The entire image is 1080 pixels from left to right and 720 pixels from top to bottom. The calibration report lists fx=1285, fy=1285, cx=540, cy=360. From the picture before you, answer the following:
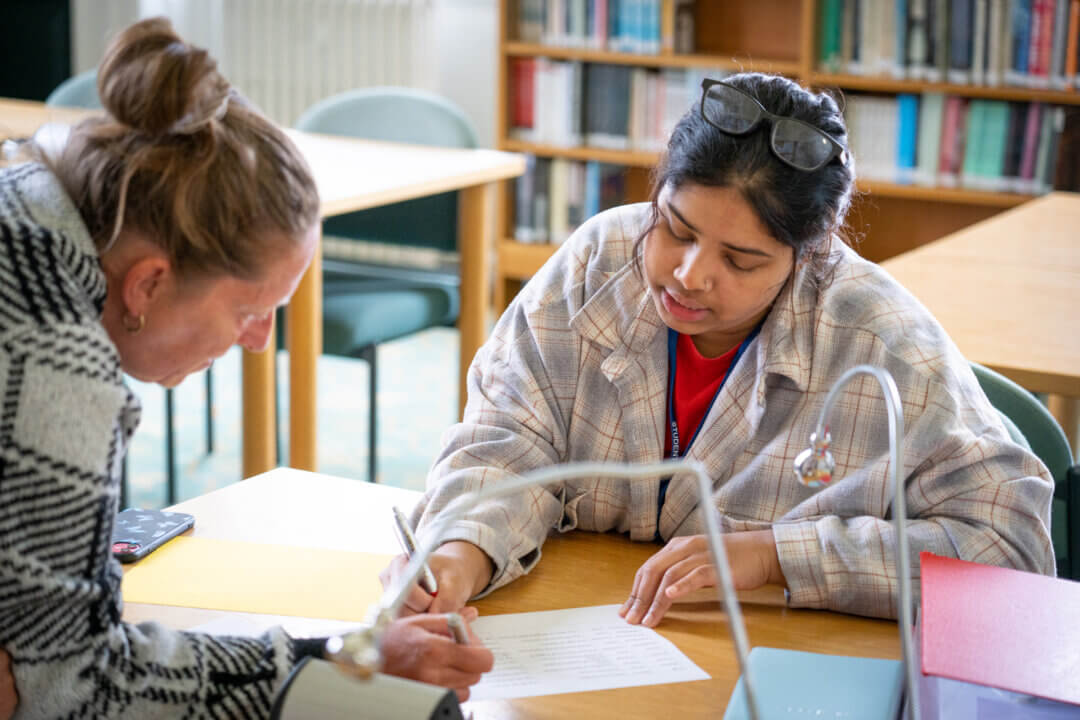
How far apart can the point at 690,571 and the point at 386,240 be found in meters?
2.21

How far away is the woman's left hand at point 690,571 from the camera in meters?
1.18

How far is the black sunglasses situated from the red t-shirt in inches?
9.7

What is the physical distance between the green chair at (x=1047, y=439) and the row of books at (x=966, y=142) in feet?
7.17

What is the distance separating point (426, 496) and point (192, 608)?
0.89ft

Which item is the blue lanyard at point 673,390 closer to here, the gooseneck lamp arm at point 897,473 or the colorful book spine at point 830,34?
the gooseneck lamp arm at point 897,473

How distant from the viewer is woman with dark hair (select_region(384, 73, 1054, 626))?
1.23 m

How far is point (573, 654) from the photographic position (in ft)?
3.60

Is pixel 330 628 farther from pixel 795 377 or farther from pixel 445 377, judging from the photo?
pixel 445 377

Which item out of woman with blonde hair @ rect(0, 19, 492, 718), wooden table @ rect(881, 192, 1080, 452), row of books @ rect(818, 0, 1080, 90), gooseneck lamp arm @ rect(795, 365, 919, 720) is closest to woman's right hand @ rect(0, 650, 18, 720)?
woman with blonde hair @ rect(0, 19, 492, 718)

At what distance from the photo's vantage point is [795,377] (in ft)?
4.31

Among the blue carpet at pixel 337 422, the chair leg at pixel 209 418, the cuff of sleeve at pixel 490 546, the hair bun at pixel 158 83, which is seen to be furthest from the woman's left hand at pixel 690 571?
the chair leg at pixel 209 418

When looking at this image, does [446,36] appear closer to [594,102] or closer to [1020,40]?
[594,102]

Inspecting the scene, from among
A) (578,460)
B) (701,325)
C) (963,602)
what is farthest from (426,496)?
(963,602)

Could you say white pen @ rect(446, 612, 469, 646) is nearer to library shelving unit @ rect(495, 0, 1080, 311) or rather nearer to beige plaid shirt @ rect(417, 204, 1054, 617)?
beige plaid shirt @ rect(417, 204, 1054, 617)
